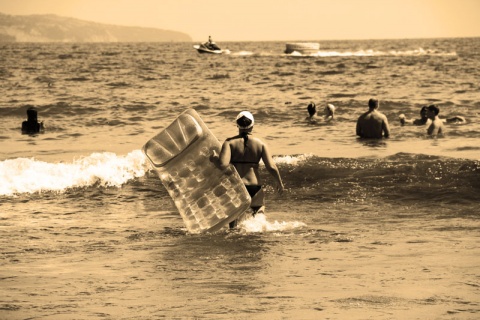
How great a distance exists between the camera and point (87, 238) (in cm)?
842

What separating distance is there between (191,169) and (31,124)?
1055 centimetres

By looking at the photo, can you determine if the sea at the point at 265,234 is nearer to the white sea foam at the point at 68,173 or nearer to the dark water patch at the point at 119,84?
the white sea foam at the point at 68,173

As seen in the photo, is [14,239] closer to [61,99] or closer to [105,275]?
[105,275]

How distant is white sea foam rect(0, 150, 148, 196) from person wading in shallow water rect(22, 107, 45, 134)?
430cm

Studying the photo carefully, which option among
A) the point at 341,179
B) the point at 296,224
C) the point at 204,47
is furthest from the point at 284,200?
the point at 204,47

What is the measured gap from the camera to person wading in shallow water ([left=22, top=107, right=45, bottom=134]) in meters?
18.0

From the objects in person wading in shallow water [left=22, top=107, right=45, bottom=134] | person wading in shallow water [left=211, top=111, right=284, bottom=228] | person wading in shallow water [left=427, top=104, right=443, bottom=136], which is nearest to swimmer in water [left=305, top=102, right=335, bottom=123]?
person wading in shallow water [left=427, top=104, right=443, bottom=136]

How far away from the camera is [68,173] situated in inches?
501

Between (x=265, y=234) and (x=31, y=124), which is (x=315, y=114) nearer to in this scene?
(x=31, y=124)

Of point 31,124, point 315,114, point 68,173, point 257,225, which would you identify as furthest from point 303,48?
point 257,225

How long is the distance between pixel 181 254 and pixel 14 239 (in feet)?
5.90

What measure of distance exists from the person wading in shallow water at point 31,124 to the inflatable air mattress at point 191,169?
10.2m

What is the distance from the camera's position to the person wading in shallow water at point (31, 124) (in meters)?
18.0

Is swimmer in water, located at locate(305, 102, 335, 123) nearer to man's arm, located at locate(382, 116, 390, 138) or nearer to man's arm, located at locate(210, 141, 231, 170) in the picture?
man's arm, located at locate(382, 116, 390, 138)
